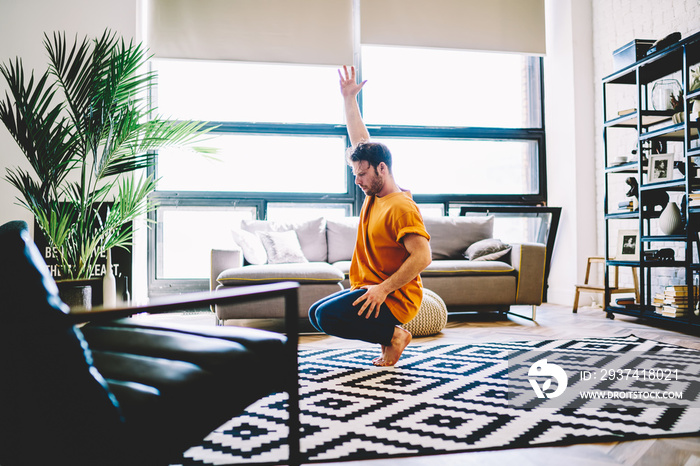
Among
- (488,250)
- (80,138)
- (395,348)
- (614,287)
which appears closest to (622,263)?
(614,287)

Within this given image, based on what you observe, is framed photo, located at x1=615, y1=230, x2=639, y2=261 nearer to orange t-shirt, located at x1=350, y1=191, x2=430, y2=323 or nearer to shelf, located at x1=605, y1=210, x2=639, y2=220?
shelf, located at x1=605, y1=210, x2=639, y2=220

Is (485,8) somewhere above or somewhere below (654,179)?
above

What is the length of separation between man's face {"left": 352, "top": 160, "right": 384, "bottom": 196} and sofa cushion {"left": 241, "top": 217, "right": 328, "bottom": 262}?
209cm

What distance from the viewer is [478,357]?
261cm

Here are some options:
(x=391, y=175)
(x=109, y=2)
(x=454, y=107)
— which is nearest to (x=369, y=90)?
(x=454, y=107)

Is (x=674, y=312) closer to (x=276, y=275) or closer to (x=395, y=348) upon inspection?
(x=395, y=348)

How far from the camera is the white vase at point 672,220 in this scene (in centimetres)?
354

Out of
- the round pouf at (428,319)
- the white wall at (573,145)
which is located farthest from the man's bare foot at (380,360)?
the white wall at (573,145)

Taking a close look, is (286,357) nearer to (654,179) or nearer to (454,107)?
(654,179)

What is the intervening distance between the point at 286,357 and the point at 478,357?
1.71 meters

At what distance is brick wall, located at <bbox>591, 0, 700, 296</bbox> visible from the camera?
157 inches

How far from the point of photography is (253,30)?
4863mm

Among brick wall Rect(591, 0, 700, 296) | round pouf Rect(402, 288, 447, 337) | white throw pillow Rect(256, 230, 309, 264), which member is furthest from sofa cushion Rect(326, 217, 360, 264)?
brick wall Rect(591, 0, 700, 296)

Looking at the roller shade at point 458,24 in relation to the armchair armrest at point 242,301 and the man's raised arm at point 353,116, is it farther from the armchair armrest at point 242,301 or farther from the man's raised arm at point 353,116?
the armchair armrest at point 242,301
